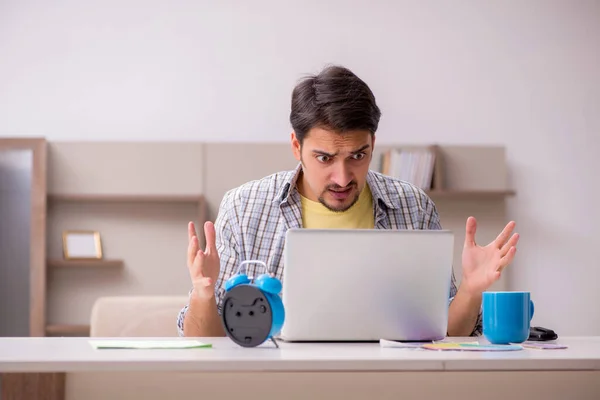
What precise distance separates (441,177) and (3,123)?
259cm

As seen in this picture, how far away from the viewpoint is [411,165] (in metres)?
4.48

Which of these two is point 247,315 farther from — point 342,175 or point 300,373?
point 342,175

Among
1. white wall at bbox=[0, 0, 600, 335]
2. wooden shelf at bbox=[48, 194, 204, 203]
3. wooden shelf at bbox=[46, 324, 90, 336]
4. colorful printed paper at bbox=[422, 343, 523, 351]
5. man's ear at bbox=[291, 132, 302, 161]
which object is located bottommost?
wooden shelf at bbox=[46, 324, 90, 336]

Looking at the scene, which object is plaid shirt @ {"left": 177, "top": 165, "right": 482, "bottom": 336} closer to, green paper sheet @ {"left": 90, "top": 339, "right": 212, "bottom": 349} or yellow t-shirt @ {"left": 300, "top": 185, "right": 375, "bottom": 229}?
yellow t-shirt @ {"left": 300, "top": 185, "right": 375, "bottom": 229}

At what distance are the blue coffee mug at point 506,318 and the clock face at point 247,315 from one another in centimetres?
46

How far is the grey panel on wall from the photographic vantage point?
4.42 meters

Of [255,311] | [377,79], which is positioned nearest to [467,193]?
[377,79]

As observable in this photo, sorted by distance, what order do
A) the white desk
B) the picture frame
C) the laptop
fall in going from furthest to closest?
the picture frame → the laptop → the white desk

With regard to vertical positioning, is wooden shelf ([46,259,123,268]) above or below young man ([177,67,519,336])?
below

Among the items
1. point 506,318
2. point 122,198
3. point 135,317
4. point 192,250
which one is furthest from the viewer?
point 122,198

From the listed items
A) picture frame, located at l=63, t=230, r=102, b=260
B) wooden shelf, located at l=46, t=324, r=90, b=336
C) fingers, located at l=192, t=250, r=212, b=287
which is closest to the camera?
fingers, located at l=192, t=250, r=212, b=287

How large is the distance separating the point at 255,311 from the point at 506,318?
0.51m

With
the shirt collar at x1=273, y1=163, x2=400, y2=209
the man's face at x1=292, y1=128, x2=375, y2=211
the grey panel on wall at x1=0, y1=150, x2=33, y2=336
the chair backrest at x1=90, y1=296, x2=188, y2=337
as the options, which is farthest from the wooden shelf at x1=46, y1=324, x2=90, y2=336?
the man's face at x1=292, y1=128, x2=375, y2=211

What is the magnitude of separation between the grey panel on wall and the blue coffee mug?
11.1 feet
